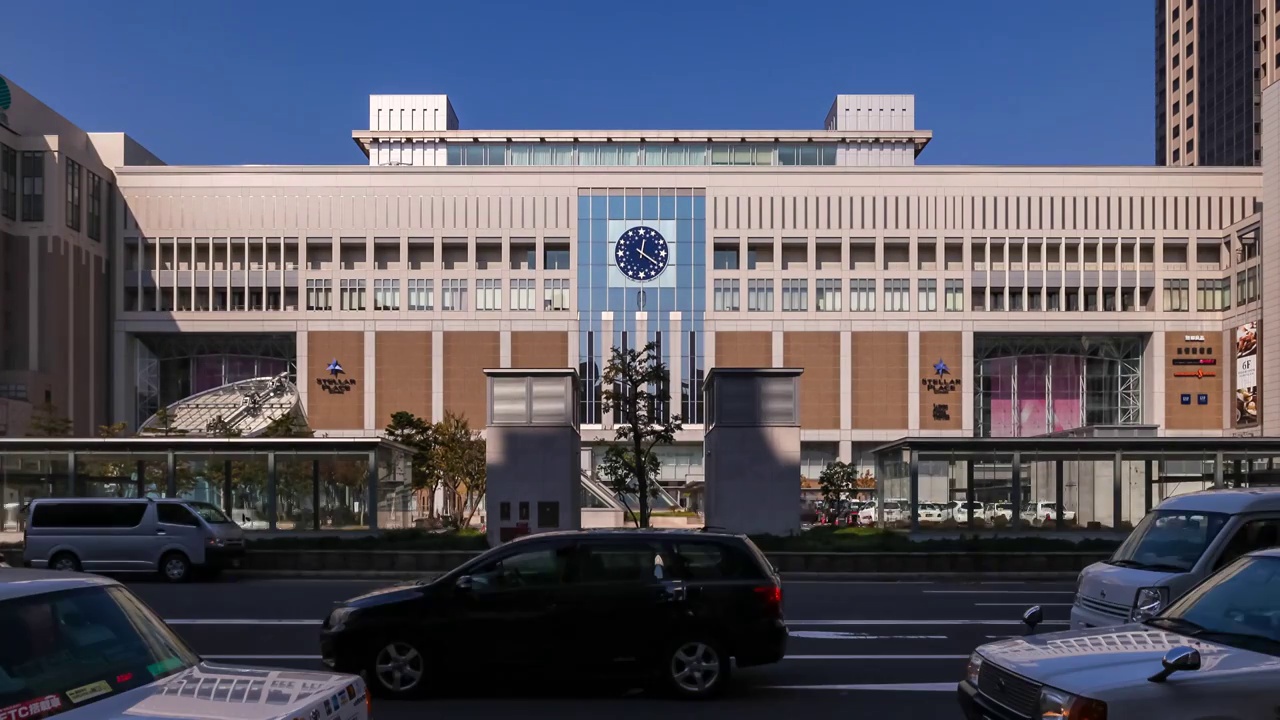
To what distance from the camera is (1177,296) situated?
253 feet

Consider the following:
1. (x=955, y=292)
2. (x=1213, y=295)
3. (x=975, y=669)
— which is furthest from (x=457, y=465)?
(x=975, y=669)

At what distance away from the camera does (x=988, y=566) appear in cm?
2753

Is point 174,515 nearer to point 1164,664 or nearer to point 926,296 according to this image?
point 1164,664

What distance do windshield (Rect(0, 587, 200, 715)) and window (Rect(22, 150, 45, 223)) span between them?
70780 mm

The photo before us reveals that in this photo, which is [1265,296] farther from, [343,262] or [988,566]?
[343,262]

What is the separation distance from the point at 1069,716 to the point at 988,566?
873 inches

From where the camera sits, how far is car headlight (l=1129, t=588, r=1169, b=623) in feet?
37.4

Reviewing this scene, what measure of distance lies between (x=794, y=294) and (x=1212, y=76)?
4783 cm

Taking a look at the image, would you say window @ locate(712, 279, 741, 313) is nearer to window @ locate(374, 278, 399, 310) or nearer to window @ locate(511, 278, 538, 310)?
window @ locate(511, 278, 538, 310)

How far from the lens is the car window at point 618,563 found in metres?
11.8

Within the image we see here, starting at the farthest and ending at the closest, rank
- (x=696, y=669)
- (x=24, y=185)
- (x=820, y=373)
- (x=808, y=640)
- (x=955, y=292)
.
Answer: (x=955, y=292), (x=820, y=373), (x=24, y=185), (x=808, y=640), (x=696, y=669)

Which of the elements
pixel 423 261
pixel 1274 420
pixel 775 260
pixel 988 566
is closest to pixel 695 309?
pixel 775 260

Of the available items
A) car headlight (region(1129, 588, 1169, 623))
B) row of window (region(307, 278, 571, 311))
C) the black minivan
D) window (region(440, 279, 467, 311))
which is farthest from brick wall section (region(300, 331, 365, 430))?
car headlight (region(1129, 588, 1169, 623))

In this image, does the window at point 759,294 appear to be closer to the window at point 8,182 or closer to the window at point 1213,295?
the window at point 1213,295
